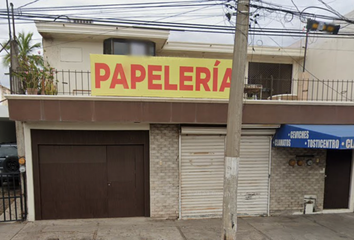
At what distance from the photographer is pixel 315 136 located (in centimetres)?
524

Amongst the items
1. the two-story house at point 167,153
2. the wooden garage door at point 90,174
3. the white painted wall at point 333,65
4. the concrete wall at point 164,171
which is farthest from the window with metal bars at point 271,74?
the wooden garage door at point 90,174

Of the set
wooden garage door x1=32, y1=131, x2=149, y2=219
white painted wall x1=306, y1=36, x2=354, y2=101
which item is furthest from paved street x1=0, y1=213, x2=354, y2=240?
white painted wall x1=306, y1=36, x2=354, y2=101

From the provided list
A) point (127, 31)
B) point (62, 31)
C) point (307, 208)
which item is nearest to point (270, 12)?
point (127, 31)

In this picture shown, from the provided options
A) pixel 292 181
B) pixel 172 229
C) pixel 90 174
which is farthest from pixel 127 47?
pixel 292 181

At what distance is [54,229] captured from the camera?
5.22 m

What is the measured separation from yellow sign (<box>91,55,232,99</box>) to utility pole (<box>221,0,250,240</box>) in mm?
1851

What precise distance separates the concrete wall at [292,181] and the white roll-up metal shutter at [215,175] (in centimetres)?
26

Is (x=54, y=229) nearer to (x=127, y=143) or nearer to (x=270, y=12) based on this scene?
(x=127, y=143)

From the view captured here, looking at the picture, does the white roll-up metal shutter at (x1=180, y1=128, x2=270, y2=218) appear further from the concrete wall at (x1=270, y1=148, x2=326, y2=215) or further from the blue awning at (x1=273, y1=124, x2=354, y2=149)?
the blue awning at (x1=273, y1=124, x2=354, y2=149)

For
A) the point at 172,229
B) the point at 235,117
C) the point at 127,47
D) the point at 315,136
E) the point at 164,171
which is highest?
the point at 127,47

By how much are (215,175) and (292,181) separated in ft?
8.16

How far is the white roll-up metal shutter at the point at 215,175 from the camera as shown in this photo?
19.8 feet

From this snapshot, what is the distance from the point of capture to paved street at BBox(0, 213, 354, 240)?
4.95m

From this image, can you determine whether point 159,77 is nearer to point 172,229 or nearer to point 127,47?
point 127,47
